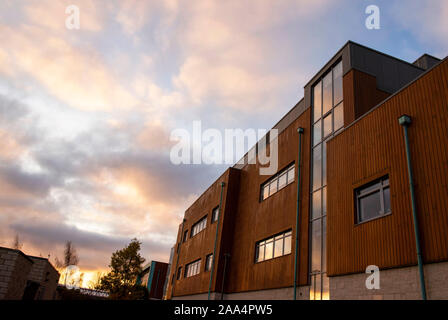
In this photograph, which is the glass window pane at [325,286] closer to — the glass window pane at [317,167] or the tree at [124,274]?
the glass window pane at [317,167]

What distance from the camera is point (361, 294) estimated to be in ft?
40.7

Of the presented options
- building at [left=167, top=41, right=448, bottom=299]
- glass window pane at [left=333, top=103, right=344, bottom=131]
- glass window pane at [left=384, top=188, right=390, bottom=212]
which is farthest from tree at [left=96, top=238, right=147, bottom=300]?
glass window pane at [left=384, top=188, right=390, bottom=212]

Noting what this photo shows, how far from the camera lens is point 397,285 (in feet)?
36.9

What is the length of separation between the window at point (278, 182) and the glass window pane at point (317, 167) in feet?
8.34

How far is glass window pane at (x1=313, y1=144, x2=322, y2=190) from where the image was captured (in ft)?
62.6

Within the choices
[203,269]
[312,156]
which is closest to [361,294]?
[312,156]

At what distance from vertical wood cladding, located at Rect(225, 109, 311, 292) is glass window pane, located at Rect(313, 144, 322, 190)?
1.88 ft

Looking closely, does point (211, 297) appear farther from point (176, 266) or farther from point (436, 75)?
point (436, 75)

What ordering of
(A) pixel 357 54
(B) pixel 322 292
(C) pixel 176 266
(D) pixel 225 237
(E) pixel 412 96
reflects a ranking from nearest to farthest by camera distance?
(E) pixel 412 96 → (B) pixel 322 292 → (A) pixel 357 54 → (D) pixel 225 237 → (C) pixel 176 266

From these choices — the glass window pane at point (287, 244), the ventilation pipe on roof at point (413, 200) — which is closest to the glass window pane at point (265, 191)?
the glass window pane at point (287, 244)

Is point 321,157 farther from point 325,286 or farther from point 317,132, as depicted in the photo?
point 325,286

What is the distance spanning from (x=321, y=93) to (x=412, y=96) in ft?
28.2

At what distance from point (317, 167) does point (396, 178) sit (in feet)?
23.4

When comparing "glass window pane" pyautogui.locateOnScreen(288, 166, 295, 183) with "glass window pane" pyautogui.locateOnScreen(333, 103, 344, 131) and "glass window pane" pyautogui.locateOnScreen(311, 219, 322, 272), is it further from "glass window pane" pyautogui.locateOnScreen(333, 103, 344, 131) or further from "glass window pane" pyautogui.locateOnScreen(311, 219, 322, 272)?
"glass window pane" pyautogui.locateOnScreen(333, 103, 344, 131)
